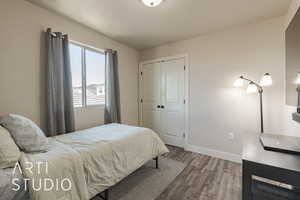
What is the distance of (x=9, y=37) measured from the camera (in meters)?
1.79

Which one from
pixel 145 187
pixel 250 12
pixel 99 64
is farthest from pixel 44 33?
pixel 250 12

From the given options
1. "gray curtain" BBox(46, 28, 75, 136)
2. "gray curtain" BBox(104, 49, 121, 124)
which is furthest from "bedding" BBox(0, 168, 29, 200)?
"gray curtain" BBox(104, 49, 121, 124)

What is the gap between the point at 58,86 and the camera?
214 cm

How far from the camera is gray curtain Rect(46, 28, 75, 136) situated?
2059 millimetres

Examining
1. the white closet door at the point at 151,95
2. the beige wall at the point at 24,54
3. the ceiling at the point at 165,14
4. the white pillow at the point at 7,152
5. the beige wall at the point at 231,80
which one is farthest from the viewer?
the white closet door at the point at 151,95

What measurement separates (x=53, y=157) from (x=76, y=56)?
6.20 feet

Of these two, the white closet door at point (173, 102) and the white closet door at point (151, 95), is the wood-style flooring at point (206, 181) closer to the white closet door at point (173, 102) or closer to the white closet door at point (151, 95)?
the white closet door at point (173, 102)

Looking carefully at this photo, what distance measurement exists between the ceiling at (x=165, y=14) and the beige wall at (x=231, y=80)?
239mm

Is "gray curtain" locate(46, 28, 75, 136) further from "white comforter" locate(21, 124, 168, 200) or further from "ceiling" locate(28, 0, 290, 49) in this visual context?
"ceiling" locate(28, 0, 290, 49)

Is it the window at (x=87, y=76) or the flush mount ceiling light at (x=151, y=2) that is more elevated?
the flush mount ceiling light at (x=151, y=2)

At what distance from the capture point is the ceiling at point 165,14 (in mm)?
1972

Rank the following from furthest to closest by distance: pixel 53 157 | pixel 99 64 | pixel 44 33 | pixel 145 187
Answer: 1. pixel 99 64
2. pixel 44 33
3. pixel 145 187
4. pixel 53 157

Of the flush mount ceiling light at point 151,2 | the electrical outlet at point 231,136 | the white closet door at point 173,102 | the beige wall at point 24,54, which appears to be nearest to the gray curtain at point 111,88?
the beige wall at point 24,54

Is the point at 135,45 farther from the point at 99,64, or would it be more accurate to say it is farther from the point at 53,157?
the point at 53,157
